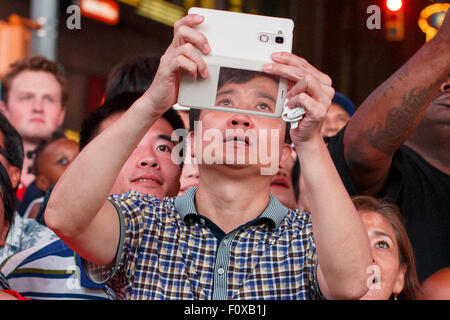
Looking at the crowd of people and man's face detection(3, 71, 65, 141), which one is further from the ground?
man's face detection(3, 71, 65, 141)

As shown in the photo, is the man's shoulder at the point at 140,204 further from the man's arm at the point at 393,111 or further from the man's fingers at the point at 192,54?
the man's arm at the point at 393,111

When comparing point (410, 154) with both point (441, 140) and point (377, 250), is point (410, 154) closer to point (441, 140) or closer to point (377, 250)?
point (441, 140)

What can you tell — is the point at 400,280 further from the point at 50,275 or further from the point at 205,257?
the point at 50,275

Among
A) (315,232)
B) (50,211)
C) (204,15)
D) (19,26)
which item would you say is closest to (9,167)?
(50,211)

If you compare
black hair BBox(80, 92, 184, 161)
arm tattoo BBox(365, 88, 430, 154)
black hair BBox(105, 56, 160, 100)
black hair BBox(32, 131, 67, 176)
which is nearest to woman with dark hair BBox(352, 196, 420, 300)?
arm tattoo BBox(365, 88, 430, 154)

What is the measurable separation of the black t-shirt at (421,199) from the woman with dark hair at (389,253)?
0.07 m

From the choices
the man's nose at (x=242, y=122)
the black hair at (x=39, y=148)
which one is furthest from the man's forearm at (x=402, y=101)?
the black hair at (x=39, y=148)

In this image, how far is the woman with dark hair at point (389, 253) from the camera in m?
1.24

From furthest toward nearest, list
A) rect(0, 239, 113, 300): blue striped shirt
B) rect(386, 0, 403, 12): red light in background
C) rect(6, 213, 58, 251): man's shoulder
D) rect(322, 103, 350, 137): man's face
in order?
rect(322, 103, 350, 137): man's face < rect(6, 213, 58, 251): man's shoulder < rect(386, 0, 403, 12): red light in background < rect(0, 239, 113, 300): blue striped shirt

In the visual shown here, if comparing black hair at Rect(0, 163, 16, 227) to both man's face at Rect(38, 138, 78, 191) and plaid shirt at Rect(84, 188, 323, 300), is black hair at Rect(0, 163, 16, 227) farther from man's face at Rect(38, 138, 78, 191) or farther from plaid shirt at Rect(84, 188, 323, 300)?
man's face at Rect(38, 138, 78, 191)

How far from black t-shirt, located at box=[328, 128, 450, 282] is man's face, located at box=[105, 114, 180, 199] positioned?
0.39 metres

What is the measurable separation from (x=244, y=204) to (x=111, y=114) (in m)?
0.55

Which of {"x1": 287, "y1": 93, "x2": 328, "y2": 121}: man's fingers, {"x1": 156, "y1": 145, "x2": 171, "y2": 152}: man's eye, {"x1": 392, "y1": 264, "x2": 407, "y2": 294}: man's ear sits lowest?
{"x1": 392, "y1": 264, "x2": 407, "y2": 294}: man's ear

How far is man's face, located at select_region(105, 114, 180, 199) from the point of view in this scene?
Answer: 1.36 m
